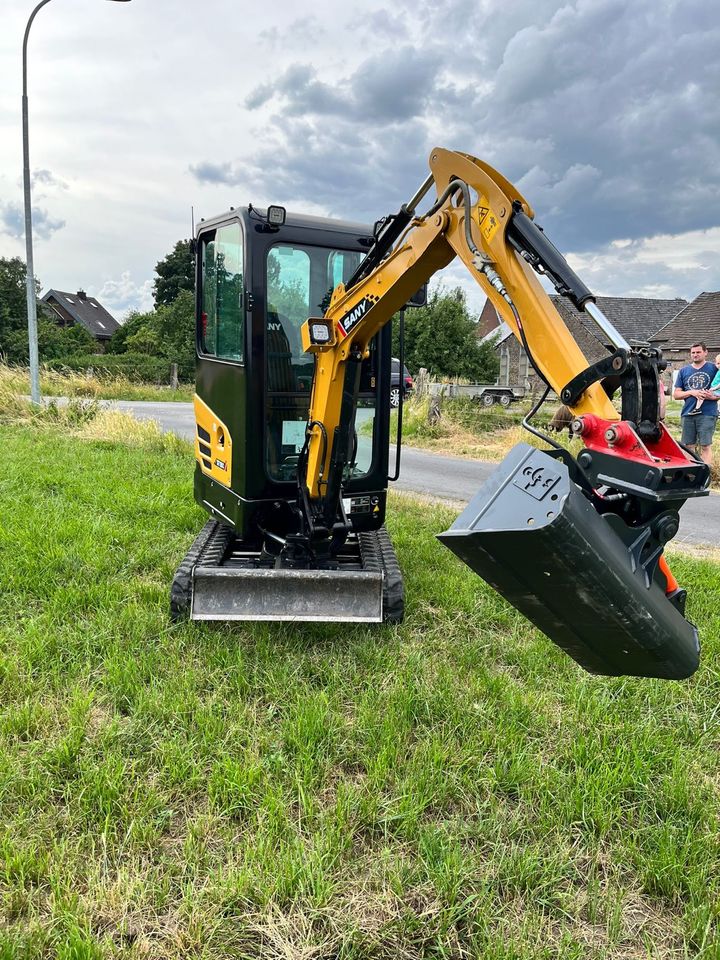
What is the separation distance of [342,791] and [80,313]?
59.5 meters

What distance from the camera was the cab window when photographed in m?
4.16

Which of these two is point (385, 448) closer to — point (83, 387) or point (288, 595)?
point (288, 595)

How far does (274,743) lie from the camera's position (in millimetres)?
2885

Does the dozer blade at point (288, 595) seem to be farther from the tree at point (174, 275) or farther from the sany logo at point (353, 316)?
the tree at point (174, 275)

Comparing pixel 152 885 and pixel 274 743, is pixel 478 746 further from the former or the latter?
pixel 152 885

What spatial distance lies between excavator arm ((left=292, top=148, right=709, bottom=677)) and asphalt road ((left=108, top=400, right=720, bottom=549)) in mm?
5109

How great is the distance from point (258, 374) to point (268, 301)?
19.0 inches

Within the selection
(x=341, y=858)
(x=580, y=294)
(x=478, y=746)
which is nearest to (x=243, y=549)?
Result: (x=478, y=746)

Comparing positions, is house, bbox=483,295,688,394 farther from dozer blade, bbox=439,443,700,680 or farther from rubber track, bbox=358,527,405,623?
dozer blade, bbox=439,443,700,680

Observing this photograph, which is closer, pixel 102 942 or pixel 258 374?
pixel 102 942

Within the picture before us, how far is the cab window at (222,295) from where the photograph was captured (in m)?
4.16

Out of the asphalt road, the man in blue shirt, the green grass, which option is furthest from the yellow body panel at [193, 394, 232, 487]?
the man in blue shirt

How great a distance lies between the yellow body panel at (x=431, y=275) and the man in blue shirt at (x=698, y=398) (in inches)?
250

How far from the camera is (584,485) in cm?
205
